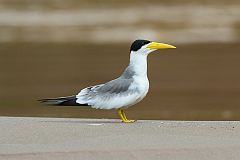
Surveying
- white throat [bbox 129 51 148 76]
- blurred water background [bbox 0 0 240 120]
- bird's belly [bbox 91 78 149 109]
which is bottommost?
blurred water background [bbox 0 0 240 120]

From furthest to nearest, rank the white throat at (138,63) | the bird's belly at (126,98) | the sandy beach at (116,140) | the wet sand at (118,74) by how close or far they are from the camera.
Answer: the wet sand at (118,74) → the white throat at (138,63) → the bird's belly at (126,98) → the sandy beach at (116,140)

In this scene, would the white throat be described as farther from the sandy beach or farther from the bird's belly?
the sandy beach

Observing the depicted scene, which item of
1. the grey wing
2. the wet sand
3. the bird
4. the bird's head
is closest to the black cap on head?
the bird's head

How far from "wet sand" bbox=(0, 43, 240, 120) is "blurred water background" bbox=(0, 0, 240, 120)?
2 centimetres

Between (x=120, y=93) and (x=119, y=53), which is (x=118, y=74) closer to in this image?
(x=119, y=53)

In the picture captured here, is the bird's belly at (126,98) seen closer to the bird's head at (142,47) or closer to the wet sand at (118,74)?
the bird's head at (142,47)

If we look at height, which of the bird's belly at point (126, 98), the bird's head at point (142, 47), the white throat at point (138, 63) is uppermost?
the bird's head at point (142, 47)

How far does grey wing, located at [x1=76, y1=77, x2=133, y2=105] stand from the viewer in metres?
8.29

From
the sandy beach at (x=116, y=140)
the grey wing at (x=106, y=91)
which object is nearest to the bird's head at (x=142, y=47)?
the grey wing at (x=106, y=91)

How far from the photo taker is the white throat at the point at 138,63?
8438 millimetres

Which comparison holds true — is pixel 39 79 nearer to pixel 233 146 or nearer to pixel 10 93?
pixel 10 93

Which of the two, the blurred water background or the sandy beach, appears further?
the blurred water background

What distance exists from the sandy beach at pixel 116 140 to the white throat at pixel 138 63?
51cm

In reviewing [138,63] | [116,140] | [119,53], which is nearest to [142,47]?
[138,63]
